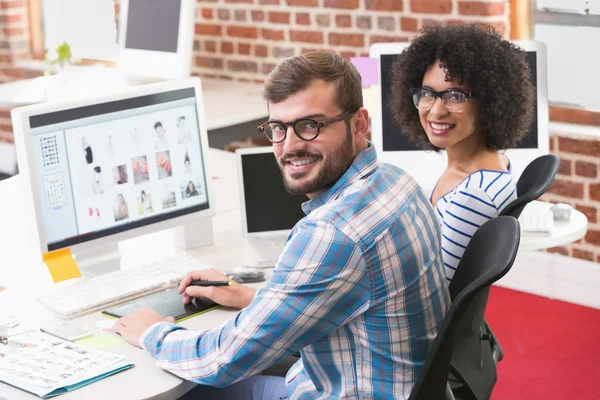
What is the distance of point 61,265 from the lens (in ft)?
7.19

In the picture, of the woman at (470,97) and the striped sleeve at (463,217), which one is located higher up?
the woman at (470,97)

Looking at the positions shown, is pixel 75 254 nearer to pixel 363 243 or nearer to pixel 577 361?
pixel 363 243

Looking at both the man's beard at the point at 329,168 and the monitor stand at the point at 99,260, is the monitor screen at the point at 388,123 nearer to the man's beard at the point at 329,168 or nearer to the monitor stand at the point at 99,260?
the monitor stand at the point at 99,260

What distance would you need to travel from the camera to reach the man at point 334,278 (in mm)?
1602

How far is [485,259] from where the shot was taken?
177 cm

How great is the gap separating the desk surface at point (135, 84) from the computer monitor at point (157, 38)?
0.14 metres

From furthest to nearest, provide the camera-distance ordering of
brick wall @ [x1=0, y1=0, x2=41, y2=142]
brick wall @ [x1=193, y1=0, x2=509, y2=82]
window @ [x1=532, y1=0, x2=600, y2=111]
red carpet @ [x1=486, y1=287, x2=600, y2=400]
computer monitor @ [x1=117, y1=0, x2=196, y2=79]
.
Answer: brick wall @ [x1=0, y1=0, x2=41, y2=142] < computer monitor @ [x1=117, y1=0, x2=196, y2=79] < brick wall @ [x1=193, y1=0, x2=509, y2=82] < window @ [x1=532, y1=0, x2=600, y2=111] < red carpet @ [x1=486, y1=287, x2=600, y2=400]

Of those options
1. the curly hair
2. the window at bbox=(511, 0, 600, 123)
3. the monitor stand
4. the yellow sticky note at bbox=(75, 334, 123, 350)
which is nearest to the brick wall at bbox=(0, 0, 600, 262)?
the window at bbox=(511, 0, 600, 123)

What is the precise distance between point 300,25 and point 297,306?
2.86m

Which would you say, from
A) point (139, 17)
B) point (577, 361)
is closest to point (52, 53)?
point (139, 17)

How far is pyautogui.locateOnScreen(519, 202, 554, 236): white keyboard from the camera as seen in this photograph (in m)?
2.46

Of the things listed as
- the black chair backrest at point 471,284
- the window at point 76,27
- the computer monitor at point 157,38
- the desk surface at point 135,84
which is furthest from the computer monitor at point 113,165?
the window at point 76,27

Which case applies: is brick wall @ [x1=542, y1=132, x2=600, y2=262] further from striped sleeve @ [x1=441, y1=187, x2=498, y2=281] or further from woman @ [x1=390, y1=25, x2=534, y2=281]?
striped sleeve @ [x1=441, y1=187, x2=498, y2=281]

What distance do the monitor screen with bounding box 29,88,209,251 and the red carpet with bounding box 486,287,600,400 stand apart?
1.42m
